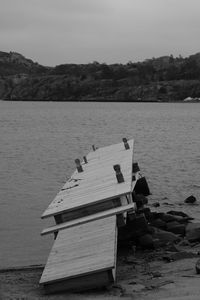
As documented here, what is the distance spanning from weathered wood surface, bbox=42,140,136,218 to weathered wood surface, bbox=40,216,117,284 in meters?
1.06

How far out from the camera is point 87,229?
508 inches

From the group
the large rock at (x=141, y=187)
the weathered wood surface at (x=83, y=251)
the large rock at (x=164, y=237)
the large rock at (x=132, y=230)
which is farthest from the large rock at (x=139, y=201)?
the weathered wood surface at (x=83, y=251)

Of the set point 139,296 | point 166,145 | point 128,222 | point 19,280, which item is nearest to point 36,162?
point 166,145

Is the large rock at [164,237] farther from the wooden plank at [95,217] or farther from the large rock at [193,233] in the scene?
the wooden plank at [95,217]

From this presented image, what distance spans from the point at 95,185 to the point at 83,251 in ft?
17.6

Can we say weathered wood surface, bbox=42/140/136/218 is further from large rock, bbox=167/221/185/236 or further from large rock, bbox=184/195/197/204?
large rock, bbox=184/195/197/204

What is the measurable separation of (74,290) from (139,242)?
4341 millimetres

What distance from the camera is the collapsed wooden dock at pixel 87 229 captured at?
34.6 ft

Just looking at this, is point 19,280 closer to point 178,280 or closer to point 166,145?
point 178,280

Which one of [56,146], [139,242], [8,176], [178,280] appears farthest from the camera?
[56,146]

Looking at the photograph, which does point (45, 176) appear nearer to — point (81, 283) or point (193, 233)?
point (193, 233)

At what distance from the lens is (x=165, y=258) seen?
13031 millimetres

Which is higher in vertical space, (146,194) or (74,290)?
(74,290)

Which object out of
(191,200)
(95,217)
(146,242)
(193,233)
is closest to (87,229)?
(95,217)
